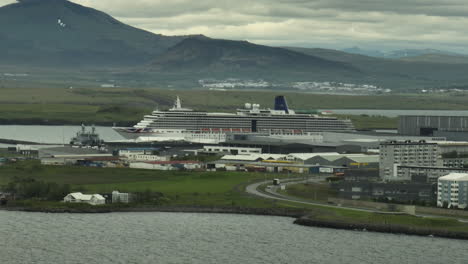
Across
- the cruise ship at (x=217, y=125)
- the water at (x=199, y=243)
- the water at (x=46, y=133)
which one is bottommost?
the water at (x=199, y=243)

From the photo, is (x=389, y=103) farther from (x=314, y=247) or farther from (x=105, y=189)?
(x=314, y=247)

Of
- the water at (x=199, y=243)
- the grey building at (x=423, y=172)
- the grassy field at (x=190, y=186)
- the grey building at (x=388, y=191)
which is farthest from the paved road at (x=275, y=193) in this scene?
the grey building at (x=423, y=172)

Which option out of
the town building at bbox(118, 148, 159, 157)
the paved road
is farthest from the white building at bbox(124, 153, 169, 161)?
the paved road

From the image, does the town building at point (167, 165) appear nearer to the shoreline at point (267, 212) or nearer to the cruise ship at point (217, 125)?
the shoreline at point (267, 212)

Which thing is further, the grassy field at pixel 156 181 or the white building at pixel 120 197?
the grassy field at pixel 156 181

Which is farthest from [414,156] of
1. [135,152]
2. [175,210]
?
[135,152]

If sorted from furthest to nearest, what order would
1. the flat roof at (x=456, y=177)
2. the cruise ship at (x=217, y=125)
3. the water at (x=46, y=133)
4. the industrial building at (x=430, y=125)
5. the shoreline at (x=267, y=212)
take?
the water at (x=46, y=133), the cruise ship at (x=217, y=125), the industrial building at (x=430, y=125), the flat roof at (x=456, y=177), the shoreline at (x=267, y=212)
